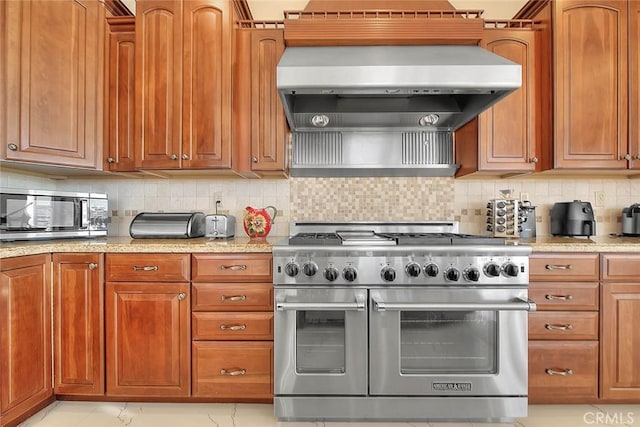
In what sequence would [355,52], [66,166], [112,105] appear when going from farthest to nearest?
[112,105] → [66,166] → [355,52]

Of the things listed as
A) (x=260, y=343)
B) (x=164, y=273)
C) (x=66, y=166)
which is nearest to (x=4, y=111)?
(x=66, y=166)

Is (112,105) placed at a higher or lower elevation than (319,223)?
higher

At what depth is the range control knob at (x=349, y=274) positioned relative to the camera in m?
1.69

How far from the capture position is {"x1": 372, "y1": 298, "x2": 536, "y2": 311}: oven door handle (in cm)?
163

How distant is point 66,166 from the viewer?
1.94 metres

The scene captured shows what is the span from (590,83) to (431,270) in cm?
149

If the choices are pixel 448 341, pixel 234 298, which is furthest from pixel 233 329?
pixel 448 341

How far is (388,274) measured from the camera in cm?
168

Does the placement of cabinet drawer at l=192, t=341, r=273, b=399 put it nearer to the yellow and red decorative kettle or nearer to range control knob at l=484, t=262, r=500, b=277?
the yellow and red decorative kettle

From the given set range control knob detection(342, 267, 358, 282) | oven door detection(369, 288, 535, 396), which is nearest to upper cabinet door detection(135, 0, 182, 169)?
range control knob detection(342, 267, 358, 282)

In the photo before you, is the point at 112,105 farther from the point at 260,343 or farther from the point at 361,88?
the point at 260,343

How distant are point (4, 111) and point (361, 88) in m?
1.77

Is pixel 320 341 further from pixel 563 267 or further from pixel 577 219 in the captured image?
pixel 577 219

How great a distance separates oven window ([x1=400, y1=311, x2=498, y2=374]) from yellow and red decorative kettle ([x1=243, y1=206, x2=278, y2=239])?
3.44 ft
